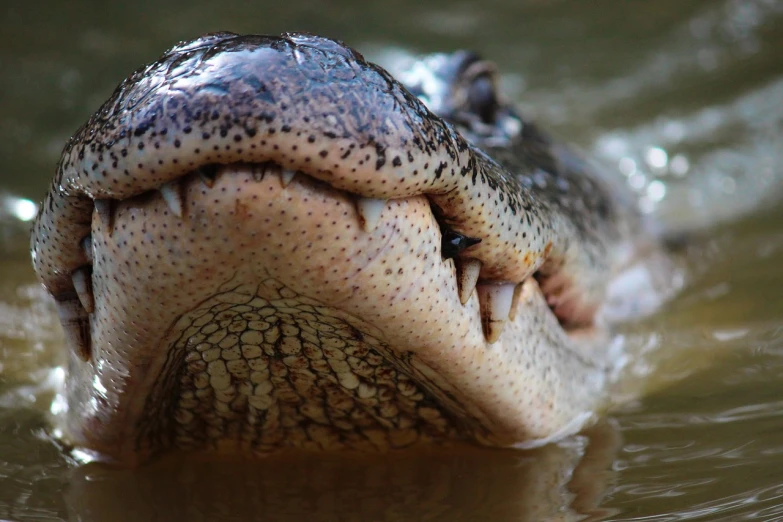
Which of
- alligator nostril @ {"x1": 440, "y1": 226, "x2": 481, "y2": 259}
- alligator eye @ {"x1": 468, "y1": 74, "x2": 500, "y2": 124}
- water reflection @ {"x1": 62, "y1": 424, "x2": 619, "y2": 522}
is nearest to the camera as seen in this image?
alligator nostril @ {"x1": 440, "y1": 226, "x2": 481, "y2": 259}

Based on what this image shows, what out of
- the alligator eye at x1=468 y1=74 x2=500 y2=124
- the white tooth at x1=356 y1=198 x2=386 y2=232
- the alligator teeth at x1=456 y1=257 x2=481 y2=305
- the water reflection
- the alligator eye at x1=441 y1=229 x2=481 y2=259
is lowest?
the water reflection

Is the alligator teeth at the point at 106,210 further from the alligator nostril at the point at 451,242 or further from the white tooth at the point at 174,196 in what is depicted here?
the alligator nostril at the point at 451,242

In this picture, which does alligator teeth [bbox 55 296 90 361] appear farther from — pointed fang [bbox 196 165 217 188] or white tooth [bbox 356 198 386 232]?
white tooth [bbox 356 198 386 232]

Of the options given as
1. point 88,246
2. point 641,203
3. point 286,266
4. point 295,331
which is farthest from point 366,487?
point 641,203

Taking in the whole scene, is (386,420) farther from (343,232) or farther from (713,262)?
(713,262)

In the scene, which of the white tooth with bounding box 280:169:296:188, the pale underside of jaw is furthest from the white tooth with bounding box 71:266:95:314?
the white tooth with bounding box 280:169:296:188

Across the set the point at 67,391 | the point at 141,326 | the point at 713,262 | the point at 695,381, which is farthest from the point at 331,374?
the point at 713,262
